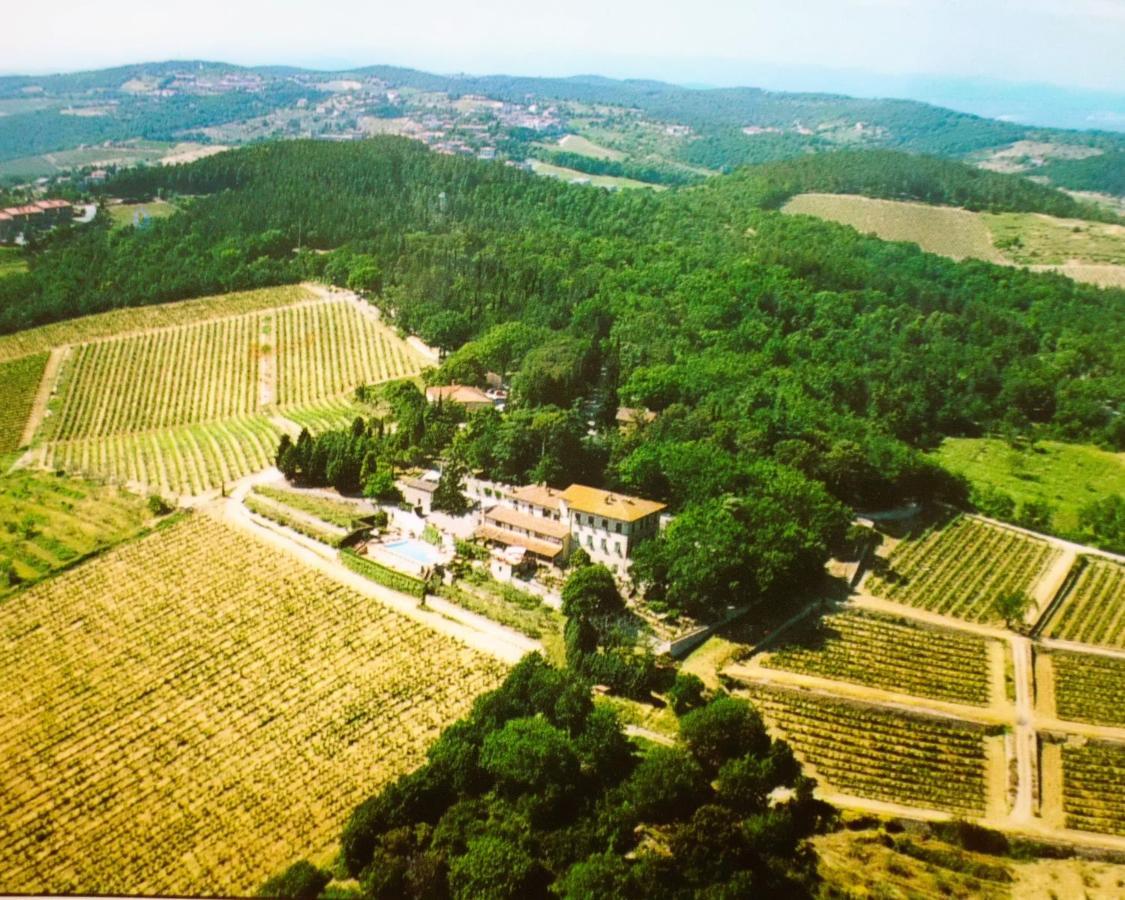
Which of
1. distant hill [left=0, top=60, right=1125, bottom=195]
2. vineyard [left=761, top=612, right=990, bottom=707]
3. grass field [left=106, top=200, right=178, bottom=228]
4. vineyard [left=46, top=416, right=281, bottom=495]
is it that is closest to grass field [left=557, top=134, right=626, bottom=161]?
distant hill [left=0, top=60, right=1125, bottom=195]

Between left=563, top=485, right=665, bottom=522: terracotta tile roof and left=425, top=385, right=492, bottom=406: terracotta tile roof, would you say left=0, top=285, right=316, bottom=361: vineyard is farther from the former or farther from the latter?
left=563, top=485, right=665, bottom=522: terracotta tile roof

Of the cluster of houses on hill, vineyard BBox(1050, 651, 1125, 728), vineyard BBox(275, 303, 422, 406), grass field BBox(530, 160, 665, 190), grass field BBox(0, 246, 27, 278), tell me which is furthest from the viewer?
grass field BBox(530, 160, 665, 190)

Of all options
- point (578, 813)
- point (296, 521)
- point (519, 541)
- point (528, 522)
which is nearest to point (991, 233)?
point (528, 522)

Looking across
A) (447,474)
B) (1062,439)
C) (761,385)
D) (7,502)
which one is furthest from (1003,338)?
(7,502)

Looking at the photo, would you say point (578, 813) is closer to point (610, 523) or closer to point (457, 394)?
point (610, 523)

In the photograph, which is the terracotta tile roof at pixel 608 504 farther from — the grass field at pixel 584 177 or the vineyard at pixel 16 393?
the grass field at pixel 584 177

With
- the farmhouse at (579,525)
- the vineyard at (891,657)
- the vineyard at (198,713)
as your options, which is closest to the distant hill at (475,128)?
the farmhouse at (579,525)
